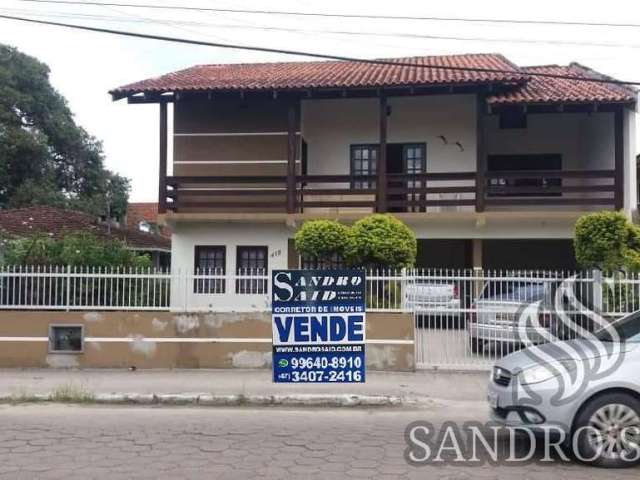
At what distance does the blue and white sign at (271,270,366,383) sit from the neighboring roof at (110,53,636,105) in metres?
7.90

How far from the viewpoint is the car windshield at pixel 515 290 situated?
34.0ft

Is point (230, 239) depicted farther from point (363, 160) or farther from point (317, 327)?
point (317, 327)

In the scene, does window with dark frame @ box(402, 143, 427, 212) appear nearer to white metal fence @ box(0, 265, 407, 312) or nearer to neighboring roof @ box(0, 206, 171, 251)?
white metal fence @ box(0, 265, 407, 312)

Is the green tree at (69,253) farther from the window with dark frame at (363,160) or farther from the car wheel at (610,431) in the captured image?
the car wheel at (610,431)

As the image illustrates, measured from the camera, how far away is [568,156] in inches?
726

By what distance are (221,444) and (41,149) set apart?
95.8 feet

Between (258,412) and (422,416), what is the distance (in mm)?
1979

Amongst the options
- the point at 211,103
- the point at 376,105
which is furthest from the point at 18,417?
the point at 376,105

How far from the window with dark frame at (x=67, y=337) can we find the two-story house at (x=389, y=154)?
6555 mm

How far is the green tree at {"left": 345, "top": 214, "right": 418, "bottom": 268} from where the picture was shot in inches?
502

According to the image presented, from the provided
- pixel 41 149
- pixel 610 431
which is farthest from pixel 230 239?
pixel 41 149

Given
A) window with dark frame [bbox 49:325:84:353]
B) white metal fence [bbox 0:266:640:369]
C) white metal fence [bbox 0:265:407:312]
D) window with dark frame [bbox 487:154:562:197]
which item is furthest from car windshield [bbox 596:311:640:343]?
window with dark frame [bbox 487:154:562:197]

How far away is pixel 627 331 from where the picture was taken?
20.1 ft

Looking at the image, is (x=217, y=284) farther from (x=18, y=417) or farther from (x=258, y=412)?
(x=18, y=417)
